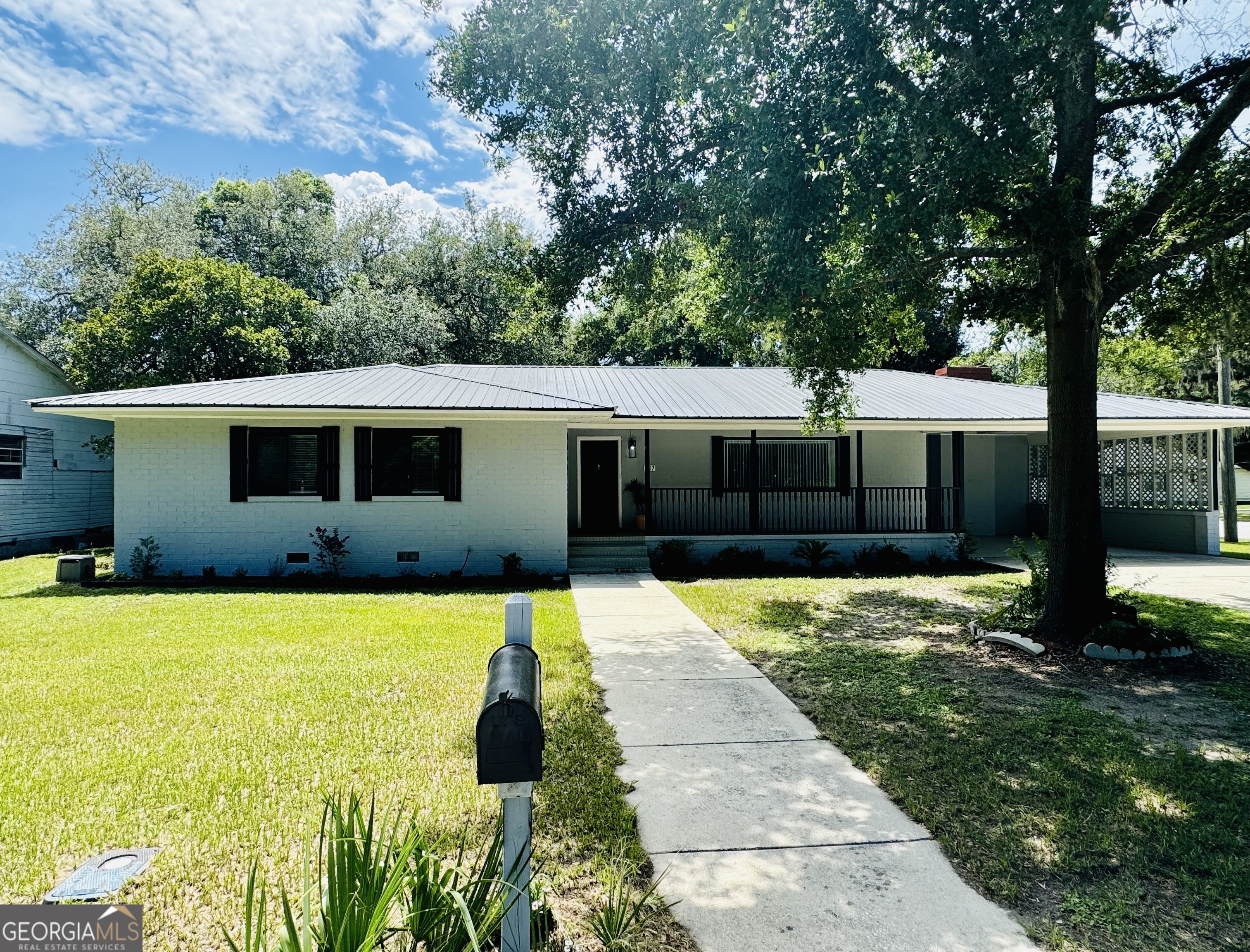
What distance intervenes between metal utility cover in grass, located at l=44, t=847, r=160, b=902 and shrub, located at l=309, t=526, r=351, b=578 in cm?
876

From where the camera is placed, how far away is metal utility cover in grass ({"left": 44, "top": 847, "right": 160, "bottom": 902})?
264 centimetres

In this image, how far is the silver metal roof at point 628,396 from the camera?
37.2ft

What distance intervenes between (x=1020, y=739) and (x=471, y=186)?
28.9m

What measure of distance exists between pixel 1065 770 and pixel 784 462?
11.3 metres

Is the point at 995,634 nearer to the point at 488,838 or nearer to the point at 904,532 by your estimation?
the point at 488,838

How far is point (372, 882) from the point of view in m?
1.98

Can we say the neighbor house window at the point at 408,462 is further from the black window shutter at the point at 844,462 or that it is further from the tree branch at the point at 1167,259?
the tree branch at the point at 1167,259

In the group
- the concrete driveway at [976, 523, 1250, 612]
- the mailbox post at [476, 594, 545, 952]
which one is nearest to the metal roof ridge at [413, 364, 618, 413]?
the concrete driveway at [976, 523, 1250, 612]

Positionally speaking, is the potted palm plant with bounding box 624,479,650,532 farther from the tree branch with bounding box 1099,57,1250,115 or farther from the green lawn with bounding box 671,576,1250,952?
the tree branch with bounding box 1099,57,1250,115

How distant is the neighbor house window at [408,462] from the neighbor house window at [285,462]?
101 centimetres

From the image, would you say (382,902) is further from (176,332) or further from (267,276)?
(267,276)

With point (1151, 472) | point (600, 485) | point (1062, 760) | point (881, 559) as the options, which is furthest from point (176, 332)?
point (1151, 472)

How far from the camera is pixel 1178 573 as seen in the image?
12266 millimetres

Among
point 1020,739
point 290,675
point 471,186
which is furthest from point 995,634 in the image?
point 471,186
